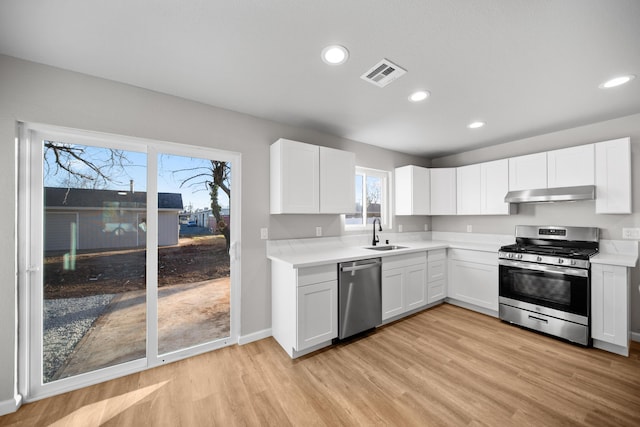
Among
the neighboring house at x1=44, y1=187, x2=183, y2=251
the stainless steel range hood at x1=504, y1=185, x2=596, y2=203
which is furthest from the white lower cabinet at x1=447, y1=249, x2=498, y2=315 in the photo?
the neighboring house at x1=44, y1=187, x2=183, y2=251

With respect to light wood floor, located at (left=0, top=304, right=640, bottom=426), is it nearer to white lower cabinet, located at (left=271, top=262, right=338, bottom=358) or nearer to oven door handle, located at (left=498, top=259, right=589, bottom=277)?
white lower cabinet, located at (left=271, top=262, right=338, bottom=358)

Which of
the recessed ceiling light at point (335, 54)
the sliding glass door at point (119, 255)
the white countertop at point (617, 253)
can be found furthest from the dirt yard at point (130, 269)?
the white countertop at point (617, 253)

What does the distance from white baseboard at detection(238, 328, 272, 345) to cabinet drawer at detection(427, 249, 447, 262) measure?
235 cm

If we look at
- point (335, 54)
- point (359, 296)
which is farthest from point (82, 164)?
point (359, 296)

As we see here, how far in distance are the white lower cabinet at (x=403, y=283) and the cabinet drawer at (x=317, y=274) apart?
753 mm

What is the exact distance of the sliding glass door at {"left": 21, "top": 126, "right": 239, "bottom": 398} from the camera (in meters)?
1.86

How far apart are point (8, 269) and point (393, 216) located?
4.15m

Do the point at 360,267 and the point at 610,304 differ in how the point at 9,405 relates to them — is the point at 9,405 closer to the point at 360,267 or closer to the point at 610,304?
the point at 360,267

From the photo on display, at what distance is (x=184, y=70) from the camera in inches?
74.0

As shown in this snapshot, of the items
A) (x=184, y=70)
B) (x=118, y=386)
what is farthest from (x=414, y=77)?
(x=118, y=386)

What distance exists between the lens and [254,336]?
2648 millimetres

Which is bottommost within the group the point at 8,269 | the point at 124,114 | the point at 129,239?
the point at 8,269

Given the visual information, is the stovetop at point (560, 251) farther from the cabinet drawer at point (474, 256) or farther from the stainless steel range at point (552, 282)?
the cabinet drawer at point (474, 256)

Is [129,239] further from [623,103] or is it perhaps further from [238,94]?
[623,103]
